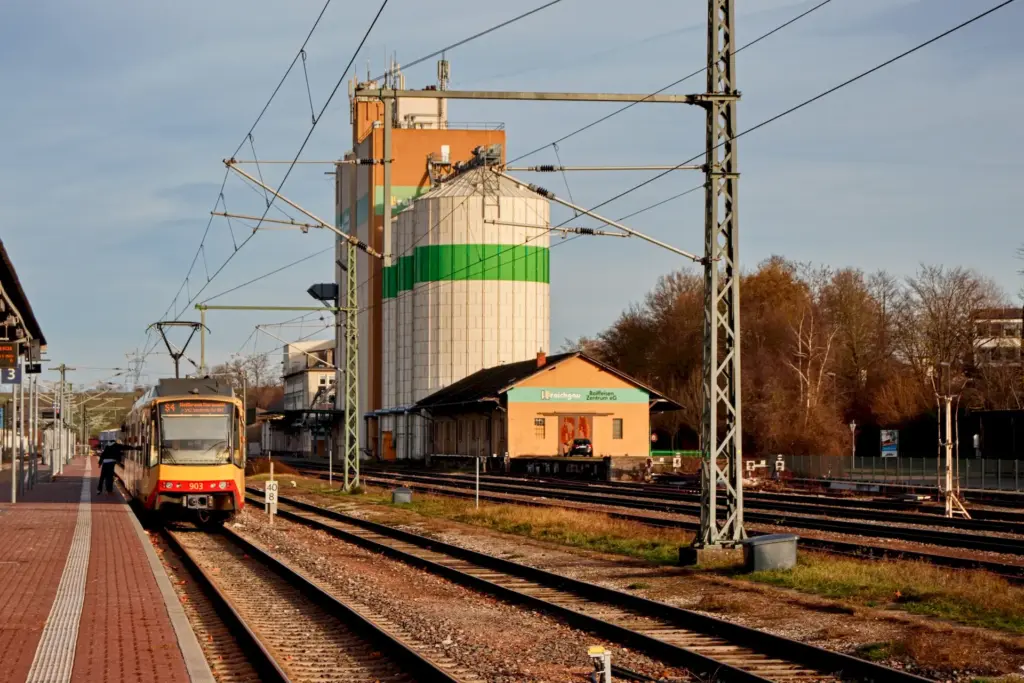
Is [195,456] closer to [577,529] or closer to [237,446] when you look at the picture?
[237,446]

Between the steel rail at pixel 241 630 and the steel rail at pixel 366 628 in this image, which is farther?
the steel rail at pixel 241 630

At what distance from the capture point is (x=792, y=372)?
294ft

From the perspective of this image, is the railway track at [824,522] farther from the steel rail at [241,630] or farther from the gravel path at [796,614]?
the steel rail at [241,630]

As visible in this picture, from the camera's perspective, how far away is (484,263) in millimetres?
86250

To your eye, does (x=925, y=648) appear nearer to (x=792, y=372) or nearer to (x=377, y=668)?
(x=377, y=668)

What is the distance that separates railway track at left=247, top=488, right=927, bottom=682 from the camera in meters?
11.5

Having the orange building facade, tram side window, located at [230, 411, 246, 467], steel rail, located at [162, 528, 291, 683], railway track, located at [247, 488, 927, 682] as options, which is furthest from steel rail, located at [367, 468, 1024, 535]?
the orange building facade

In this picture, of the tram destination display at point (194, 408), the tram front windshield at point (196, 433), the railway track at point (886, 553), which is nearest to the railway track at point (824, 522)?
the railway track at point (886, 553)

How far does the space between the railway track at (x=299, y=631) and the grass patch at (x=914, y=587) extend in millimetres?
5897

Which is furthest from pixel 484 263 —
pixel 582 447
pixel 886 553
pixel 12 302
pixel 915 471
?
pixel 886 553

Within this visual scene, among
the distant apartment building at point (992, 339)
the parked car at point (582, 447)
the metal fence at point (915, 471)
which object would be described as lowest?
the metal fence at point (915, 471)

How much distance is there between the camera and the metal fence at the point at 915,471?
161ft

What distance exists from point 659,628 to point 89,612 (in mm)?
6311

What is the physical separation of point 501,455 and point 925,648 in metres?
60.9
